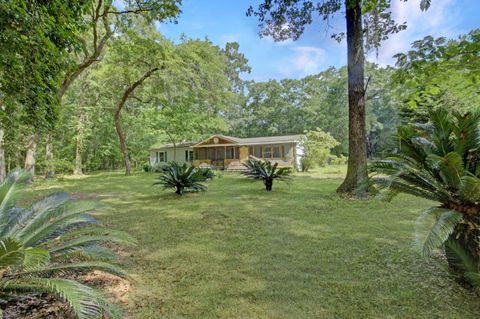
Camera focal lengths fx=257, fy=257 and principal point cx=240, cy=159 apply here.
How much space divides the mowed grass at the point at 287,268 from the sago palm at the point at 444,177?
1.91ft

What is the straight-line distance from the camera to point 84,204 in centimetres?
275

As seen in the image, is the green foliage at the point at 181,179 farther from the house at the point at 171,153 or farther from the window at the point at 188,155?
the window at the point at 188,155

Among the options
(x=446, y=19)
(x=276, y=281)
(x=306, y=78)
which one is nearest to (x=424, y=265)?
(x=276, y=281)

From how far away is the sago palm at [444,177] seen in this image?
7.34 ft

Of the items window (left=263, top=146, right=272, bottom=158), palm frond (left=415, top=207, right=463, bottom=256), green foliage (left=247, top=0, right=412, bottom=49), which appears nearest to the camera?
palm frond (left=415, top=207, right=463, bottom=256)

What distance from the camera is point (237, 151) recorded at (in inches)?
947

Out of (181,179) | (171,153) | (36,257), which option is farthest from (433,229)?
(171,153)

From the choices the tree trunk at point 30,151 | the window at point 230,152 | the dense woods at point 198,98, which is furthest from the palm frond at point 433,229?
the window at point 230,152

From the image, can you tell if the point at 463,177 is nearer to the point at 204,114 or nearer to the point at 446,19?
the point at 446,19

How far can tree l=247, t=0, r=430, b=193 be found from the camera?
6.77 meters

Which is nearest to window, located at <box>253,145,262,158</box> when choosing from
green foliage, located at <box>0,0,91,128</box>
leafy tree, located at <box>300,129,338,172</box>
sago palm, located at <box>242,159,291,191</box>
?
leafy tree, located at <box>300,129,338,172</box>

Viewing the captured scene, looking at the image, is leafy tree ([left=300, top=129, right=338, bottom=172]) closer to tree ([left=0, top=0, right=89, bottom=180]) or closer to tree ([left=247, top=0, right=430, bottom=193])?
tree ([left=247, top=0, right=430, bottom=193])

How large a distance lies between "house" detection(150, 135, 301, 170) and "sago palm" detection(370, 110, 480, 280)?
18.2 m

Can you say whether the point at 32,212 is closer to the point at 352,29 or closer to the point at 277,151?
the point at 352,29
